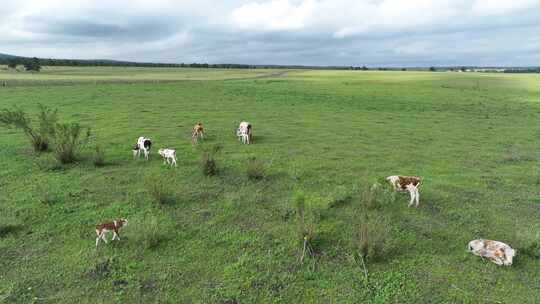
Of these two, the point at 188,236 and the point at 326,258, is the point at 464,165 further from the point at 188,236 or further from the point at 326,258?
the point at 188,236

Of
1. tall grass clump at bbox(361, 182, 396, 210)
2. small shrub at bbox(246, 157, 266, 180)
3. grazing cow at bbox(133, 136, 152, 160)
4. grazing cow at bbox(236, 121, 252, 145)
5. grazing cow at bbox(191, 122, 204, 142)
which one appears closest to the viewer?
tall grass clump at bbox(361, 182, 396, 210)

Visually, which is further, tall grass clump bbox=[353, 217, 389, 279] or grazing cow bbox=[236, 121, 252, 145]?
grazing cow bbox=[236, 121, 252, 145]

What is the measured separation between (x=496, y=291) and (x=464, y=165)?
8.28m

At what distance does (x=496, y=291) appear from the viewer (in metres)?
5.81

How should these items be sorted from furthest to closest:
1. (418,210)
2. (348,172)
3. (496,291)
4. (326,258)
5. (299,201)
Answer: (348,172)
(418,210)
(299,201)
(326,258)
(496,291)

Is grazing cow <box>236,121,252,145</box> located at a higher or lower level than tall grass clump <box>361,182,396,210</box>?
higher

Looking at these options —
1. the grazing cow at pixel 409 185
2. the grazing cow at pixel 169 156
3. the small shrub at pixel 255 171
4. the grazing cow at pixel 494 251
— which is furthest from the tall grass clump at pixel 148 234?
the grazing cow at pixel 494 251

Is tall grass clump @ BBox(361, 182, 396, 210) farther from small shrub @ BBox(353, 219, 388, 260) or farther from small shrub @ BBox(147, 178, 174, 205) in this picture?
small shrub @ BBox(147, 178, 174, 205)

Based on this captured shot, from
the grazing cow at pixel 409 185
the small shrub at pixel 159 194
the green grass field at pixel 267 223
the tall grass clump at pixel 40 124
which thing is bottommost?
the green grass field at pixel 267 223

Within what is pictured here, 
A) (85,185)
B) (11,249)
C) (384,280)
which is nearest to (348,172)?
(384,280)

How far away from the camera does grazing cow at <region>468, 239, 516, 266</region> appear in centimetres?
644

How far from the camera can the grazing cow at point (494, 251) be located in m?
6.44

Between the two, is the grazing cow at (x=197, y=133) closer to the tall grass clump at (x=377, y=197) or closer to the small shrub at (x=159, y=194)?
the small shrub at (x=159, y=194)

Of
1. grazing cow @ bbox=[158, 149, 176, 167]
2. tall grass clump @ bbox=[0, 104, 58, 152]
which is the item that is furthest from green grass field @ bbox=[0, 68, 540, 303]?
tall grass clump @ bbox=[0, 104, 58, 152]
